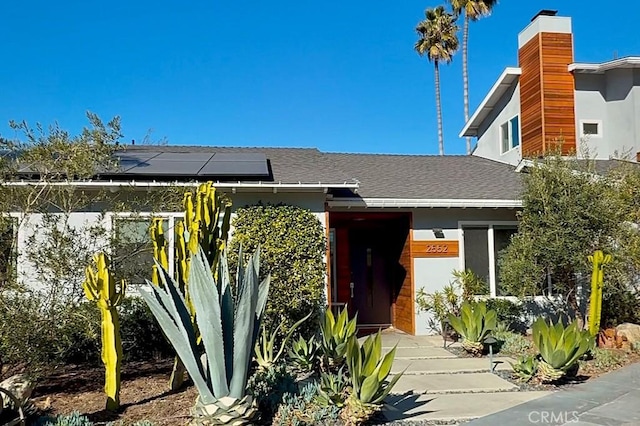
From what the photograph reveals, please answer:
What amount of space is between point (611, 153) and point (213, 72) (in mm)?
14904

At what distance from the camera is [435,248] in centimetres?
1280

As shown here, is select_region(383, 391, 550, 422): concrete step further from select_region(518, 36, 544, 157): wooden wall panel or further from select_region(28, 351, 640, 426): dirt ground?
select_region(518, 36, 544, 157): wooden wall panel

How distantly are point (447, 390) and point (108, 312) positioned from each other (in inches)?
196

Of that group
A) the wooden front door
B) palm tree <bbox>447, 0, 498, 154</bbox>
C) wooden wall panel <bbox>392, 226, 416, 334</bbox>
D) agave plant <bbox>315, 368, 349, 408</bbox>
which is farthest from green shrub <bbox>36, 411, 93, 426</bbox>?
palm tree <bbox>447, 0, 498, 154</bbox>

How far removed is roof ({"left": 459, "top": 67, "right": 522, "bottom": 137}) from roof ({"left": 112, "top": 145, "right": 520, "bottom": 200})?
232cm

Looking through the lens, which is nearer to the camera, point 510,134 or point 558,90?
point 558,90

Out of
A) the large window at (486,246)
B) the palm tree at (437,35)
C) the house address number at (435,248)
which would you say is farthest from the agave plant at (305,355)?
the palm tree at (437,35)

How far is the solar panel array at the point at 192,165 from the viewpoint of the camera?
35.2ft

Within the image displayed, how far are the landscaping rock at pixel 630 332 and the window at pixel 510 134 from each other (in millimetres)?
8542

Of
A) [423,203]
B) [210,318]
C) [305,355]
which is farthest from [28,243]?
[423,203]

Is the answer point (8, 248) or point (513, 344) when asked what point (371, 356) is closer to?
point (8, 248)

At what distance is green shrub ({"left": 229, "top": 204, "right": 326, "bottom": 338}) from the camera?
10.1 meters

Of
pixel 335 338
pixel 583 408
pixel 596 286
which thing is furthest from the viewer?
pixel 596 286

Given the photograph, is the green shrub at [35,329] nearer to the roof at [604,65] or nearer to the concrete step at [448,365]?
the concrete step at [448,365]
